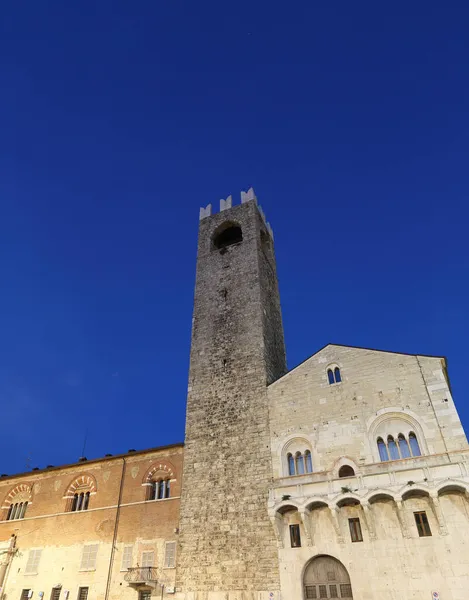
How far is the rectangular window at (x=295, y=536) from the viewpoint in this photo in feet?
59.0

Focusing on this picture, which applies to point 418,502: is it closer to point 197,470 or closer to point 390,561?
point 390,561

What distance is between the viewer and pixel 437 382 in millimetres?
18484

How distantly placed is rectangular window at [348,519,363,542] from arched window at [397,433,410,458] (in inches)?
126

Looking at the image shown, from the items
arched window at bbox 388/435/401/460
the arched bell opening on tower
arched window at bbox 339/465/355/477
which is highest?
the arched bell opening on tower

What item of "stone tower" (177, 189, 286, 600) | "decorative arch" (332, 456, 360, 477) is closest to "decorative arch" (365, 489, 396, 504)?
"decorative arch" (332, 456, 360, 477)

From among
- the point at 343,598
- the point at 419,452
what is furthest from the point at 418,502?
the point at 343,598

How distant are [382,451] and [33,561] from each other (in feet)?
67.4

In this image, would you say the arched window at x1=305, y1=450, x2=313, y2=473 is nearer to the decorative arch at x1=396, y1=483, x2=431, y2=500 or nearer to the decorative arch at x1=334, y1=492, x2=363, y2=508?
the decorative arch at x1=334, y1=492, x2=363, y2=508

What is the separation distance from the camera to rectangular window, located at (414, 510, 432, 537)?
52.6ft

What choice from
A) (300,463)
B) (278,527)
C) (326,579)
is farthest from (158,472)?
(326,579)

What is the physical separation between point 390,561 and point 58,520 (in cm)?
1889

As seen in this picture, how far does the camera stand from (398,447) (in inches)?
715

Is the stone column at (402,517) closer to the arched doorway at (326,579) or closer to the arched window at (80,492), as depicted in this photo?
the arched doorway at (326,579)

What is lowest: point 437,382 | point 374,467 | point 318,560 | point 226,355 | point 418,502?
point 318,560
